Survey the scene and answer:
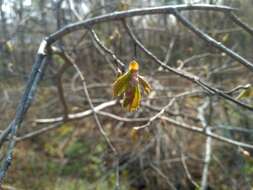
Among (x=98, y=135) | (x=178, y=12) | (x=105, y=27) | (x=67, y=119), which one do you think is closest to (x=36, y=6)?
(x=105, y=27)

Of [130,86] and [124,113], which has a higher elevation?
[130,86]

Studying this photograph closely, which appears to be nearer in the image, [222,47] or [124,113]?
[222,47]

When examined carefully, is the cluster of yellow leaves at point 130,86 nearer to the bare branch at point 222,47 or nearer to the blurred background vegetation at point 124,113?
the bare branch at point 222,47

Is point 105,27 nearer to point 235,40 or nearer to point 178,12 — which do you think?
point 235,40

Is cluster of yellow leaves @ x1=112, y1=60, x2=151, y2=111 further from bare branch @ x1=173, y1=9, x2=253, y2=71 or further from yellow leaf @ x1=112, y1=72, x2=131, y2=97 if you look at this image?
bare branch @ x1=173, y1=9, x2=253, y2=71

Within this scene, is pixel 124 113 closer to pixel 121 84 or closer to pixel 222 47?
pixel 222 47

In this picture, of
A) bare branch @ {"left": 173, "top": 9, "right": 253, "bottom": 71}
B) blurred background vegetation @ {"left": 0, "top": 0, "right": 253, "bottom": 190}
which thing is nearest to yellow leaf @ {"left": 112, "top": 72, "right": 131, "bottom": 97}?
bare branch @ {"left": 173, "top": 9, "right": 253, "bottom": 71}

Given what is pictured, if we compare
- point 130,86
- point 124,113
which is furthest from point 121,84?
point 124,113

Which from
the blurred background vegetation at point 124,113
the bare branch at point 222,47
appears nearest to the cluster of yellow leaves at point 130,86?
the bare branch at point 222,47
